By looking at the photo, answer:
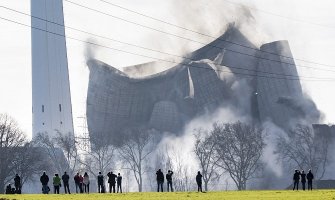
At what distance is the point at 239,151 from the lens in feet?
528

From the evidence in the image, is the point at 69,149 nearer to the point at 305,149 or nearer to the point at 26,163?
the point at 26,163

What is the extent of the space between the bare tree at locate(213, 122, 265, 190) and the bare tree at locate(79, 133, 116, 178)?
729 inches

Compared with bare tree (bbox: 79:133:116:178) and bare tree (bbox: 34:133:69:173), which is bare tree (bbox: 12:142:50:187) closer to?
bare tree (bbox: 34:133:69:173)

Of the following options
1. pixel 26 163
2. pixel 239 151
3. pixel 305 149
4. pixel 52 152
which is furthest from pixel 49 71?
pixel 26 163

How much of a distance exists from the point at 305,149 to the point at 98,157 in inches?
1324

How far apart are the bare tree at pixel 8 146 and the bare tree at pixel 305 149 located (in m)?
39.4

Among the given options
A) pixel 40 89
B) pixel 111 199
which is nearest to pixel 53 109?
pixel 40 89

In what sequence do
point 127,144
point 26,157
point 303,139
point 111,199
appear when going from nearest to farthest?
point 111,199
point 26,157
point 303,139
point 127,144

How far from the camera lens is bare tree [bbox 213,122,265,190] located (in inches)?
6176

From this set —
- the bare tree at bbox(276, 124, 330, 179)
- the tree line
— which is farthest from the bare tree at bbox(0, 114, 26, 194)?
the bare tree at bbox(276, 124, 330, 179)

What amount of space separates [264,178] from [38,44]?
151 feet

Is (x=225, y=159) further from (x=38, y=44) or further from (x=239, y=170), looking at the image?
(x=38, y=44)

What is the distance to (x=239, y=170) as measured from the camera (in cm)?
16538

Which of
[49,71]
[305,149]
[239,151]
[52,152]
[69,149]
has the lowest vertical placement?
[239,151]
